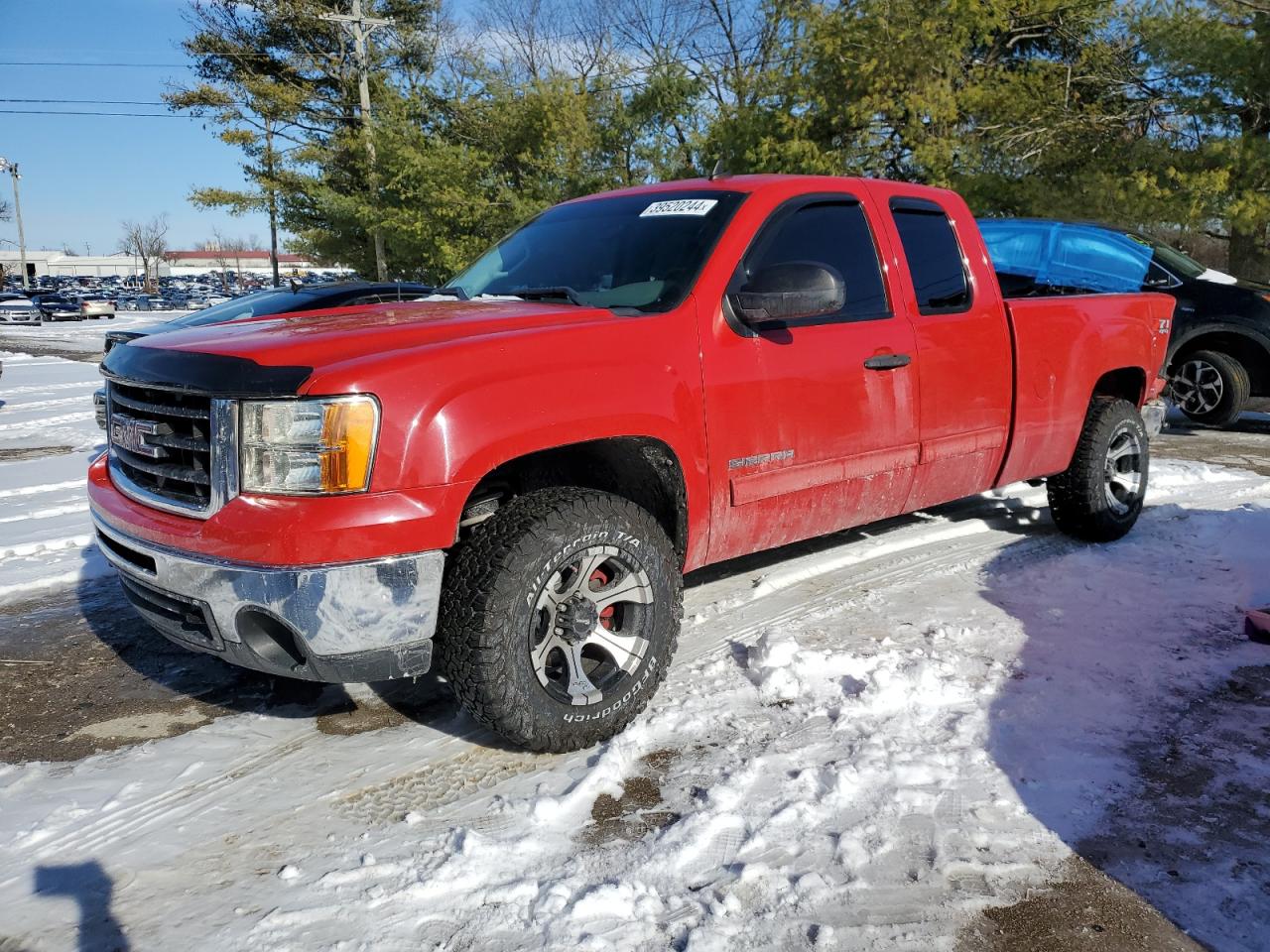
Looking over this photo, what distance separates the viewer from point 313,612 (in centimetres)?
272

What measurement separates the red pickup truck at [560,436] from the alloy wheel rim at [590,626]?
1cm

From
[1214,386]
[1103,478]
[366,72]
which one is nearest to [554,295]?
[1103,478]

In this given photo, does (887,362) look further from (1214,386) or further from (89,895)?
(1214,386)

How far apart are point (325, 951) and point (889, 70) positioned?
18.8 m

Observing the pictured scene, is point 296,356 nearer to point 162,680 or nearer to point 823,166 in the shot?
point 162,680

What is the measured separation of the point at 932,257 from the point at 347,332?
8.95 feet

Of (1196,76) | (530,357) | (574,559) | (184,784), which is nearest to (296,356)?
(530,357)

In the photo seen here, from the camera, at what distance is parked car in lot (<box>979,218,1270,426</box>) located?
9.73 metres

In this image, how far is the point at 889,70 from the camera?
18172mm

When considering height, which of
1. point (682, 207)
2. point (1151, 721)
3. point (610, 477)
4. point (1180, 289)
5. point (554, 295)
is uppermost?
point (682, 207)

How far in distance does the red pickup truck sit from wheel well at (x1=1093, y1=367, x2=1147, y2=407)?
124cm

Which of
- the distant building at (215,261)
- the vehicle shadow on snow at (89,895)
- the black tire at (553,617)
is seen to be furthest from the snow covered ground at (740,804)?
the distant building at (215,261)

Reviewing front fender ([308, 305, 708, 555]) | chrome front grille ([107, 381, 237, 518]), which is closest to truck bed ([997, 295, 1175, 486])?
front fender ([308, 305, 708, 555])

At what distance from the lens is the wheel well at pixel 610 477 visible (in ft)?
10.7
